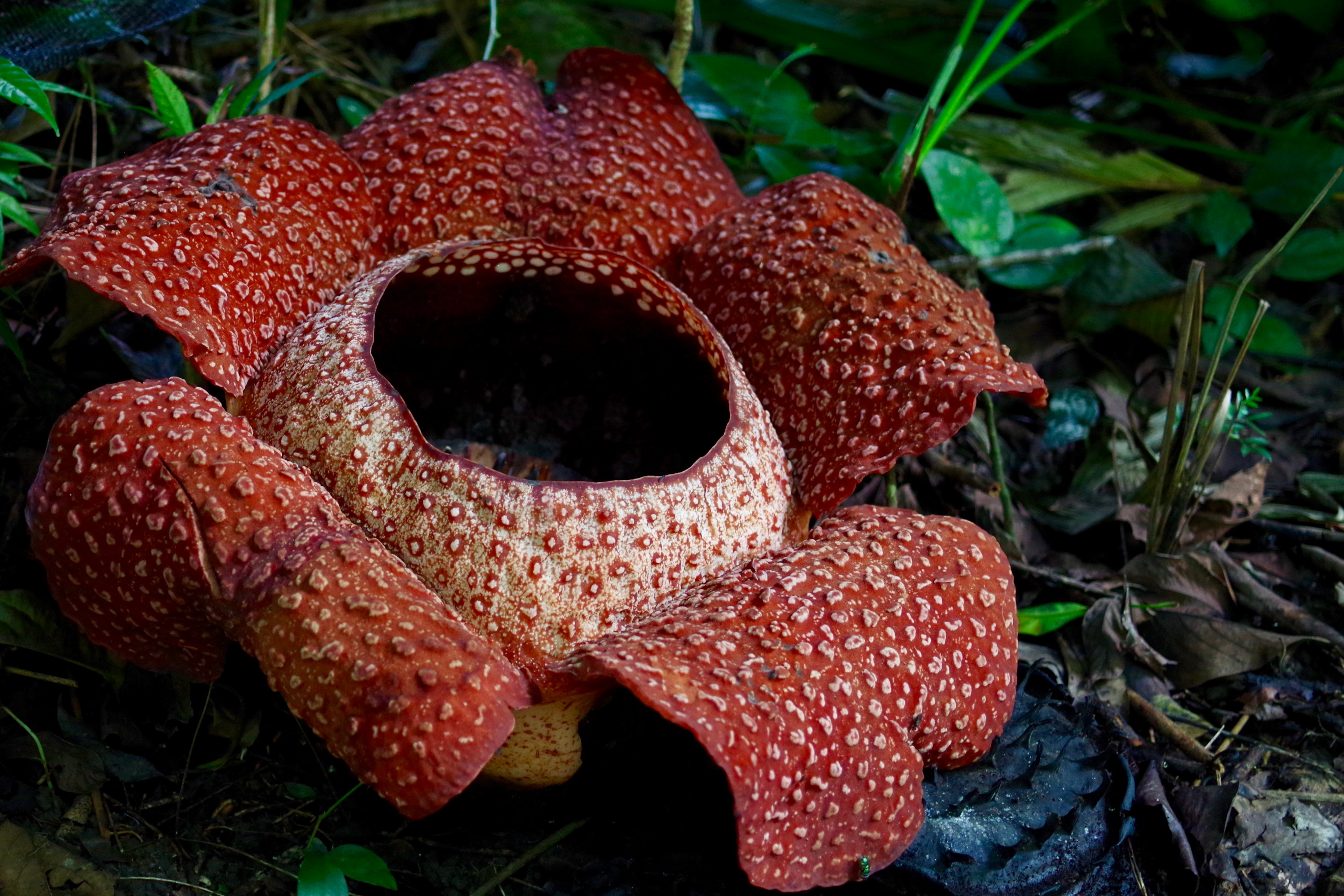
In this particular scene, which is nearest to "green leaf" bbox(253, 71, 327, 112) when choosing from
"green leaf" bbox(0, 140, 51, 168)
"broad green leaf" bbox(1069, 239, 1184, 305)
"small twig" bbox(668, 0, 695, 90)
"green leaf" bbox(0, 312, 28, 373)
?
"green leaf" bbox(0, 140, 51, 168)

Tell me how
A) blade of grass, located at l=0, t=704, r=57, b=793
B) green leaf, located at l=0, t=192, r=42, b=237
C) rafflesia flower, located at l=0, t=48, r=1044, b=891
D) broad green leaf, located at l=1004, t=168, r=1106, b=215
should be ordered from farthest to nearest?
1. broad green leaf, located at l=1004, t=168, r=1106, b=215
2. green leaf, located at l=0, t=192, r=42, b=237
3. blade of grass, located at l=0, t=704, r=57, b=793
4. rafflesia flower, located at l=0, t=48, r=1044, b=891

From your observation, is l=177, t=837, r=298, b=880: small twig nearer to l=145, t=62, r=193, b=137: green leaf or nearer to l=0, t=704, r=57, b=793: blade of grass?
l=0, t=704, r=57, b=793: blade of grass

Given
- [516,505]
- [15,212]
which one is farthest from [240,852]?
[15,212]

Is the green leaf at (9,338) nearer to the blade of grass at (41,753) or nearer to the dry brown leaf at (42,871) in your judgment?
the blade of grass at (41,753)

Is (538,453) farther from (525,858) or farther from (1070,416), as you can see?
(1070,416)

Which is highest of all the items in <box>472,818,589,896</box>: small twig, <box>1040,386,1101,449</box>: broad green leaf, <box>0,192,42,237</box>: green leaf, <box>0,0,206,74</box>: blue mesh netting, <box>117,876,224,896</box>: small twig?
<box>0,0,206,74</box>: blue mesh netting

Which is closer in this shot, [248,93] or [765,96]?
[248,93]

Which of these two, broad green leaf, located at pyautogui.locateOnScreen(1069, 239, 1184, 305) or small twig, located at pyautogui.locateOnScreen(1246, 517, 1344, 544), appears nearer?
small twig, located at pyautogui.locateOnScreen(1246, 517, 1344, 544)

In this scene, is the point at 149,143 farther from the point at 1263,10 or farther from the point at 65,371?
the point at 1263,10
